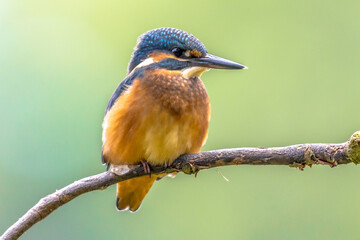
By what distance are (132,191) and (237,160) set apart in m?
1.15

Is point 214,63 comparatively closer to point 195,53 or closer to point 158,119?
point 195,53

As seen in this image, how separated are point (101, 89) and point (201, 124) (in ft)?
8.62

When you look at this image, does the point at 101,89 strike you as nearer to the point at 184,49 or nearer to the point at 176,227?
the point at 176,227

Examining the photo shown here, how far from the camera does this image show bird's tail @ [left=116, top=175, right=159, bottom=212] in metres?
3.09

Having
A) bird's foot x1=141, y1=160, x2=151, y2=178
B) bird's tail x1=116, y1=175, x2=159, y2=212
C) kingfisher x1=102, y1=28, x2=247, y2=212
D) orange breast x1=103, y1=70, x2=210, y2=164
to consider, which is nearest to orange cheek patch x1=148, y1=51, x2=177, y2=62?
kingfisher x1=102, y1=28, x2=247, y2=212

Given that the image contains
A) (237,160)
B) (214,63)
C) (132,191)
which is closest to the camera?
(237,160)

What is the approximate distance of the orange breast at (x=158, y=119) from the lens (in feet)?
8.93

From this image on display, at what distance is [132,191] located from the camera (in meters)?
3.16

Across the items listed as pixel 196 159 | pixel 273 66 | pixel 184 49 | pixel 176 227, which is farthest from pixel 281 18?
pixel 196 159

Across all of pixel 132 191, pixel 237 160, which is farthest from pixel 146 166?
pixel 237 160

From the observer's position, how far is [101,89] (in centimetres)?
532

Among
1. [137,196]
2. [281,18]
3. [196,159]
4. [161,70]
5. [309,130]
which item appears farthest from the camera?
[281,18]

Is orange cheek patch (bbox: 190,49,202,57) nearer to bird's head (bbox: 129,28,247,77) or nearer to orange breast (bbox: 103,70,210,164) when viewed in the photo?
bird's head (bbox: 129,28,247,77)

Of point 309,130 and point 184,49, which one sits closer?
point 184,49
